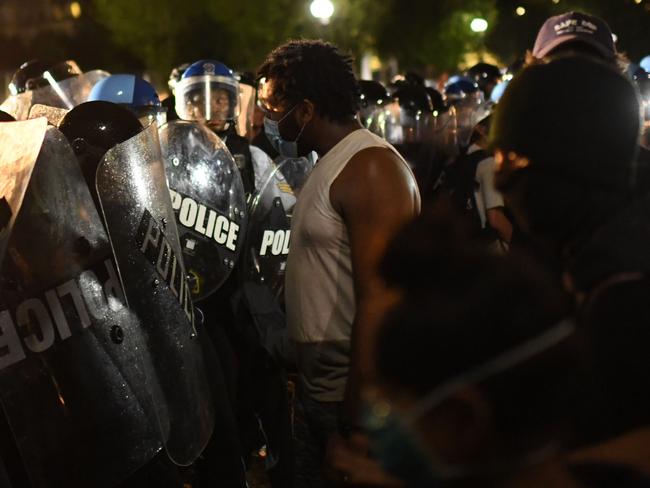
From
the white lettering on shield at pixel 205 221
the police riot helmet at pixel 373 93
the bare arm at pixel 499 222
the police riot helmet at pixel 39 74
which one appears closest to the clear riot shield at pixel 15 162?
the white lettering on shield at pixel 205 221

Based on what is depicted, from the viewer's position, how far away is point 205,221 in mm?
4684

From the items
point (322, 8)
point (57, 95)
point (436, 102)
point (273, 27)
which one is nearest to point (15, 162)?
point (57, 95)

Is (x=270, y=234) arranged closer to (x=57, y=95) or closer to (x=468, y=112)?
(x=57, y=95)

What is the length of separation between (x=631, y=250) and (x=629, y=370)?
27 centimetres

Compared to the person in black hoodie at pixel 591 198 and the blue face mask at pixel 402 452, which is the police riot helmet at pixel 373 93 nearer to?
the person in black hoodie at pixel 591 198

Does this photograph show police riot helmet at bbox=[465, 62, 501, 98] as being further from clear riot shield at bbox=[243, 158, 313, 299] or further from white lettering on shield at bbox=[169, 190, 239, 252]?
white lettering on shield at bbox=[169, 190, 239, 252]

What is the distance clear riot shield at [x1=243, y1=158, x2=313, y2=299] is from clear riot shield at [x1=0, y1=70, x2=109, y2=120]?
7.30ft

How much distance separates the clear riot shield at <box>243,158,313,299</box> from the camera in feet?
16.4

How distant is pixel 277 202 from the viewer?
5125mm

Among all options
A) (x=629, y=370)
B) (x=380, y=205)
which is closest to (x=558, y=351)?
(x=629, y=370)

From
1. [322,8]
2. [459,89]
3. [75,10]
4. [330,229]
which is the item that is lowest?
[459,89]

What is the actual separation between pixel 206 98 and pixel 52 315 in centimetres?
369

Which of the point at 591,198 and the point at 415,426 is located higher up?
the point at 591,198

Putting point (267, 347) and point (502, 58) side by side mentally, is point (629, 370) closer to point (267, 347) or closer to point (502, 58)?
point (267, 347)
